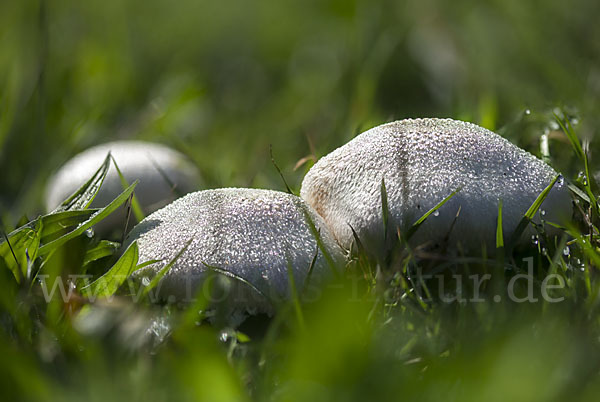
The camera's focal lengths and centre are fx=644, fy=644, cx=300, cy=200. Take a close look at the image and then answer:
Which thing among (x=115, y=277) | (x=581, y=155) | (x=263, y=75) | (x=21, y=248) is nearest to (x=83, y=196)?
(x=21, y=248)

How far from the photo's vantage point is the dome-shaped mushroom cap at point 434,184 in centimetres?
163

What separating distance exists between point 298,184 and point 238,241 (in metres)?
0.82

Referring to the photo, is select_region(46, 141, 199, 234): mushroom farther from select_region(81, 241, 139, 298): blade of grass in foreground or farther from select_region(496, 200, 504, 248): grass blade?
select_region(496, 200, 504, 248): grass blade

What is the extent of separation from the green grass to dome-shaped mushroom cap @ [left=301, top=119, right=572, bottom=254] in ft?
0.25

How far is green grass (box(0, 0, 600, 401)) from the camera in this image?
98 centimetres

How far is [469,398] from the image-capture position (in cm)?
89

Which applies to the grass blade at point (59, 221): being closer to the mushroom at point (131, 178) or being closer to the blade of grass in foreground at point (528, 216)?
the mushroom at point (131, 178)

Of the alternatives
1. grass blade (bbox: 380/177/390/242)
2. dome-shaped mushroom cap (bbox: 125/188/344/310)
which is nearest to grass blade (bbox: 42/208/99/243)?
dome-shaped mushroom cap (bbox: 125/188/344/310)

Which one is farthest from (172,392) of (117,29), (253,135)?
(117,29)

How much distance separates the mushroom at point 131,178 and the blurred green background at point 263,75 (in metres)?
0.10

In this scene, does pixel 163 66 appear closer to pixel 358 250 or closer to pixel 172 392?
pixel 358 250

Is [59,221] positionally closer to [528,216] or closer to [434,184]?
[434,184]

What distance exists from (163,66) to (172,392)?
4.47 metres

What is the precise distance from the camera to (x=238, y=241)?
5.16 ft
